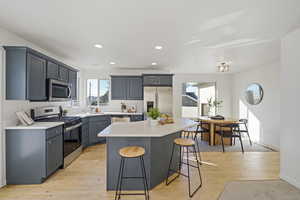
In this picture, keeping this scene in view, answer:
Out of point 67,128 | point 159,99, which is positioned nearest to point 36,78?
point 67,128

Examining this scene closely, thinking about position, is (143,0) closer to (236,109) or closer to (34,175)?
(34,175)

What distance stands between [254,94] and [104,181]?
5.30 m

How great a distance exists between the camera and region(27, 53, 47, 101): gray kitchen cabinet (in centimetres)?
246

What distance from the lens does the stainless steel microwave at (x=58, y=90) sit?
2935 mm

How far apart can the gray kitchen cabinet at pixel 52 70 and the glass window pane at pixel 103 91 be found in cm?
239

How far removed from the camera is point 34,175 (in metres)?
2.45

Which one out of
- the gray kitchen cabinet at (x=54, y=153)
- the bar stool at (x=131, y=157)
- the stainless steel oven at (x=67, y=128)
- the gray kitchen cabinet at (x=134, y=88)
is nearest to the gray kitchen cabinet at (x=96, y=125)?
the stainless steel oven at (x=67, y=128)

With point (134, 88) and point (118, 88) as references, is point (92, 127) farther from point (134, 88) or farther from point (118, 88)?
point (134, 88)

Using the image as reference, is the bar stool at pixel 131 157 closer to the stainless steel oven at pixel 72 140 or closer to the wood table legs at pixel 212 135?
the stainless steel oven at pixel 72 140

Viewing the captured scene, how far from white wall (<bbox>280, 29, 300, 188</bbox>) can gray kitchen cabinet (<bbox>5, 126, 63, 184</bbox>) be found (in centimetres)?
408

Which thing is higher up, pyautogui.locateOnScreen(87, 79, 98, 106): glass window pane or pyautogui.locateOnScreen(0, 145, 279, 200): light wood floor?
pyautogui.locateOnScreen(87, 79, 98, 106): glass window pane

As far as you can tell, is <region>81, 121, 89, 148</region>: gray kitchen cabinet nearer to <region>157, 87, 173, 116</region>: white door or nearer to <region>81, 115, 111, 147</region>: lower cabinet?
<region>81, 115, 111, 147</region>: lower cabinet

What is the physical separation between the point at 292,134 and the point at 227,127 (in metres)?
2.31

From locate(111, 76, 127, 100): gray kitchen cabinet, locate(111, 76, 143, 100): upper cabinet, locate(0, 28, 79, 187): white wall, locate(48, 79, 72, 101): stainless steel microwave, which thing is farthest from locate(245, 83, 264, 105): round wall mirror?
locate(0, 28, 79, 187): white wall
